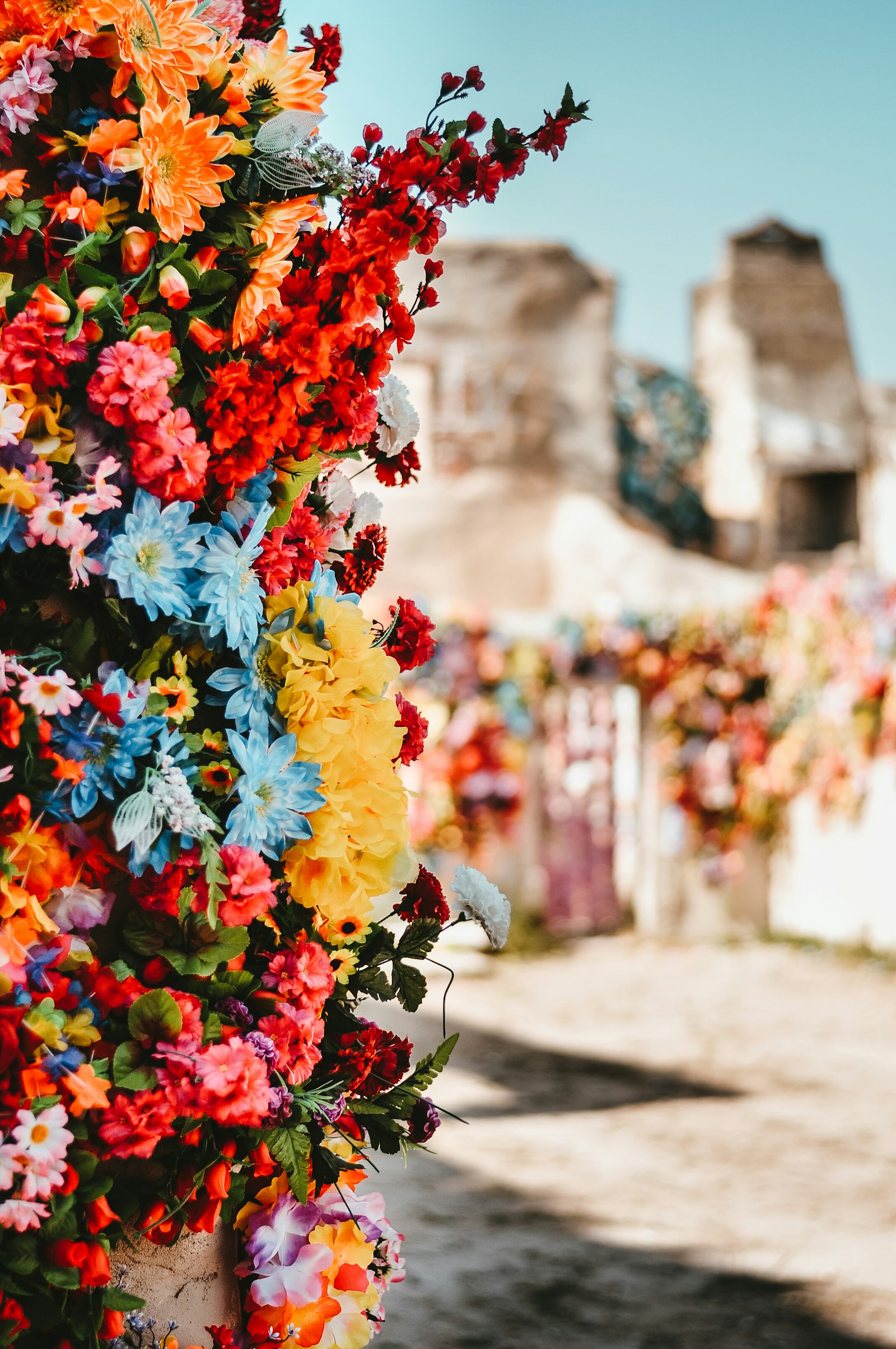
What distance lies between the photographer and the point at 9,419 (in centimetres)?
135

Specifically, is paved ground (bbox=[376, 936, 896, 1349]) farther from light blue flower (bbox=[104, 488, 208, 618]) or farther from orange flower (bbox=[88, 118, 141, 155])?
orange flower (bbox=[88, 118, 141, 155])

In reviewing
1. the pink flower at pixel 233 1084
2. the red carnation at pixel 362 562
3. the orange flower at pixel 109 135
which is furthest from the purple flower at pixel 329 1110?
the orange flower at pixel 109 135

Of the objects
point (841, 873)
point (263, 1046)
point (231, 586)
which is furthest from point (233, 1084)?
point (841, 873)

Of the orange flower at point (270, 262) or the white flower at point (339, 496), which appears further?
the white flower at point (339, 496)

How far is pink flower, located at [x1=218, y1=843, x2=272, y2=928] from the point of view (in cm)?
147

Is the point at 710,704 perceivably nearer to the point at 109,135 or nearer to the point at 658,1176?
the point at 658,1176

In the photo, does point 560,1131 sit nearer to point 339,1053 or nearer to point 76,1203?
point 339,1053

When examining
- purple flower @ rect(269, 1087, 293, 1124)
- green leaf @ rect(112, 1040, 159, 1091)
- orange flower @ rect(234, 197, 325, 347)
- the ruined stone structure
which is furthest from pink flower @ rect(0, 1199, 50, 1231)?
the ruined stone structure

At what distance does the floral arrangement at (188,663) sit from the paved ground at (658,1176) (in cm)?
144

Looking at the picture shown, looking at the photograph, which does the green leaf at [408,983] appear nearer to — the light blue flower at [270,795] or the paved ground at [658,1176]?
the light blue flower at [270,795]

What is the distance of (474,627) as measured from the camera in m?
7.87

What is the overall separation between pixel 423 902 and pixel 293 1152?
0.44 meters

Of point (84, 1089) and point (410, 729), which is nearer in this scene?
point (84, 1089)

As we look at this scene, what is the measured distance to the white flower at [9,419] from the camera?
4.42 feet
